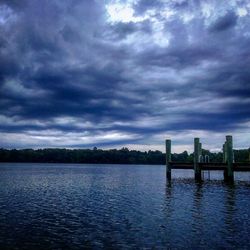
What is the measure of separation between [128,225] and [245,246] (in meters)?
6.72

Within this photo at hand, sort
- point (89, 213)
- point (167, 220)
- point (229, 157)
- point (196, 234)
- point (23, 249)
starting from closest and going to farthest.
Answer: point (23, 249) → point (196, 234) → point (167, 220) → point (89, 213) → point (229, 157)

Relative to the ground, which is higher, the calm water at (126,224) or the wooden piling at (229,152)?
the wooden piling at (229,152)

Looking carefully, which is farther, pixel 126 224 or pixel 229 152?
pixel 229 152

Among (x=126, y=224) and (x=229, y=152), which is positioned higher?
(x=229, y=152)

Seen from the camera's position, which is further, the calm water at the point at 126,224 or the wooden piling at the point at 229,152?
the wooden piling at the point at 229,152

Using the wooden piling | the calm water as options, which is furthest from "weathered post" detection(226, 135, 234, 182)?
the calm water

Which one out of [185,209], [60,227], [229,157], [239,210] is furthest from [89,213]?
[229,157]

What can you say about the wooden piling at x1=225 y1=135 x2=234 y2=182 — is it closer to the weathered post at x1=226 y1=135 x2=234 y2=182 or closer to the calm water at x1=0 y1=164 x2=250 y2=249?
the weathered post at x1=226 y1=135 x2=234 y2=182

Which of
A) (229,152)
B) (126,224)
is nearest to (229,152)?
(229,152)

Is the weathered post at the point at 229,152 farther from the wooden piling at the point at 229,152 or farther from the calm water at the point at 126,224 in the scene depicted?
the calm water at the point at 126,224

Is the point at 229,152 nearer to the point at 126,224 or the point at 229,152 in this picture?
the point at 229,152

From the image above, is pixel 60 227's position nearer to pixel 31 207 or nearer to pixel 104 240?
pixel 104 240

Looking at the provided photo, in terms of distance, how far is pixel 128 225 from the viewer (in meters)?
19.0

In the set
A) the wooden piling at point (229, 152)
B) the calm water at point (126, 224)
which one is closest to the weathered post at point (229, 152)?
the wooden piling at point (229, 152)
